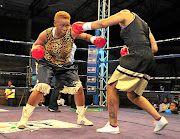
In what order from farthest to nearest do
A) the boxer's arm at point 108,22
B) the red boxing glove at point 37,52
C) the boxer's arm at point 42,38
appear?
1. the boxer's arm at point 42,38
2. the red boxing glove at point 37,52
3. the boxer's arm at point 108,22

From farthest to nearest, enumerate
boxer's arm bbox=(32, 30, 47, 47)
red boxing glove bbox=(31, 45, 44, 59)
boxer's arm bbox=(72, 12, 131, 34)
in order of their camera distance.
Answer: boxer's arm bbox=(32, 30, 47, 47) < red boxing glove bbox=(31, 45, 44, 59) < boxer's arm bbox=(72, 12, 131, 34)

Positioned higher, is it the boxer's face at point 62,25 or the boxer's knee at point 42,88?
the boxer's face at point 62,25

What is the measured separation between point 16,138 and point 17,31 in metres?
9.85

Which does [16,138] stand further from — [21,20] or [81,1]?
[21,20]

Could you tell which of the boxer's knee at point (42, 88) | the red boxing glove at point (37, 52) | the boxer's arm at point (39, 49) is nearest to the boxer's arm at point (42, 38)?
the boxer's arm at point (39, 49)

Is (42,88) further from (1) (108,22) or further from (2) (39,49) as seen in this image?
(1) (108,22)

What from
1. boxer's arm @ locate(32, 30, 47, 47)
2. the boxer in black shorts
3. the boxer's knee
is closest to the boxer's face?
boxer's arm @ locate(32, 30, 47, 47)

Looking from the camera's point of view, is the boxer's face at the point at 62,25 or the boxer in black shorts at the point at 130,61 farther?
the boxer's face at the point at 62,25

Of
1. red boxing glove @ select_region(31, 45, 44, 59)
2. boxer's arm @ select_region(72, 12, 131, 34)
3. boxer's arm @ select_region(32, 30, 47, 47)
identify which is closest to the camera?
boxer's arm @ select_region(72, 12, 131, 34)

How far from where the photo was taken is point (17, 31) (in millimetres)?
10438

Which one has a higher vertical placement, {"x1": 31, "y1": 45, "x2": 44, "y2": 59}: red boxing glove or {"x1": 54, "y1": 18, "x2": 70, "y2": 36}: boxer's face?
{"x1": 54, "y1": 18, "x2": 70, "y2": 36}: boxer's face

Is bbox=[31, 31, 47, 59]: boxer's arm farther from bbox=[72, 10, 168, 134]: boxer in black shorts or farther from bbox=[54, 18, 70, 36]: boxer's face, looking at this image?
bbox=[72, 10, 168, 134]: boxer in black shorts

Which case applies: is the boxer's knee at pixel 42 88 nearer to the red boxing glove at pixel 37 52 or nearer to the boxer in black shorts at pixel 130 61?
the red boxing glove at pixel 37 52

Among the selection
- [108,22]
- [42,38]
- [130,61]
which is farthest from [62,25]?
[130,61]
